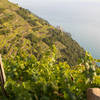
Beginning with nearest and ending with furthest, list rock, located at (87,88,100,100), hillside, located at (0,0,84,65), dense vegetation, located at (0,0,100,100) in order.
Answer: rock, located at (87,88,100,100)
dense vegetation, located at (0,0,100,100)
hillside, located at (0,0,84,65)

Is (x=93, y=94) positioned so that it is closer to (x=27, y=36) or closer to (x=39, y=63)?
(x=39, y=63)

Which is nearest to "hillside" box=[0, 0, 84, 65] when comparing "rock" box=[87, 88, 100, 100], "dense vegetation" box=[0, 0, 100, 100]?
"dense vegetation" box=[0, 0, 100, 100]

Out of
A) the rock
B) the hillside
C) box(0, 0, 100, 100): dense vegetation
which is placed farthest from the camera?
the hillside

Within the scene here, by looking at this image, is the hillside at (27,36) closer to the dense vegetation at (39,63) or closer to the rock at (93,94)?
the dense vegetation at (39,63)

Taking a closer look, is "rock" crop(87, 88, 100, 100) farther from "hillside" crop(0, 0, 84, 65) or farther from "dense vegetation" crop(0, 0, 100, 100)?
"hillside" crop(0, 0, 84, 65)

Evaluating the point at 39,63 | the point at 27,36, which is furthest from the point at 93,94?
the point at 27,36

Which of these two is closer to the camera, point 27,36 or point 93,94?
point 93,94

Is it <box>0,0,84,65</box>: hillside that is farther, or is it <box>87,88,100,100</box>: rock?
<box>0,0,84,65</box>: hillside

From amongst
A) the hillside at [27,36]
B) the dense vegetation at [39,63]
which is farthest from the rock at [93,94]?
the hillside at [27,36]

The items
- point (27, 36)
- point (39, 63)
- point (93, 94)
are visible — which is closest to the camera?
point (93, 94)

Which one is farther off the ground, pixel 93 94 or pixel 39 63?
pixel 39 63

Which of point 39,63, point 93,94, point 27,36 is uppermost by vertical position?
point 27,36

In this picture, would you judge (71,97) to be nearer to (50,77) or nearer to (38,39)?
(50,77)

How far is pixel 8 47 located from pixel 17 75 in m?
95.7
